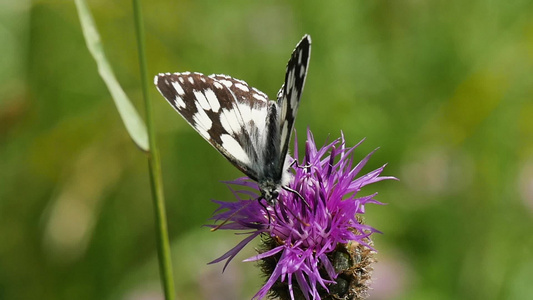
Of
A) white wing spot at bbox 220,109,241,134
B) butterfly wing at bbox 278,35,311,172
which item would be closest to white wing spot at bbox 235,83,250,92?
white wing spot at bbox 220,109,241,134

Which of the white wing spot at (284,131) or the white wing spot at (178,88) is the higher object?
the white wing spot at (178,88)

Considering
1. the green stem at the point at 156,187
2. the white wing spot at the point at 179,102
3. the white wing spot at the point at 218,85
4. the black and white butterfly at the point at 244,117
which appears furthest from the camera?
the white wing spot at the point at 218,85

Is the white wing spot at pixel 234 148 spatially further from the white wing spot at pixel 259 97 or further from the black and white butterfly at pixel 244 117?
the white wing spot at pixel 259 97

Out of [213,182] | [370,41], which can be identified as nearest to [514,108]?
[370,41]

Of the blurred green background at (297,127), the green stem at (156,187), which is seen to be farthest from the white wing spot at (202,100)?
the blurred green background at (297,127)

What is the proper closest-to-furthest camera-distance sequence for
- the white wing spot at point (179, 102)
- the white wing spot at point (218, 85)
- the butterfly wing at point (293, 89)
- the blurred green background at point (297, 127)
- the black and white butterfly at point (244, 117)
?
the butterfly wing at point (293, 89)
the black and white butterfly at point (244, 117)
the white wing spot at point (179, 102)
the white wing spot at point (218, 85)
the blurred green background at point (297, 127)

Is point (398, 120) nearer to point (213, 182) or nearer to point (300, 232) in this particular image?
point (213, 182)

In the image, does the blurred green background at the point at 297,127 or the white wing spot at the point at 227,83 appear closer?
the white wing spot at the point at 227,83

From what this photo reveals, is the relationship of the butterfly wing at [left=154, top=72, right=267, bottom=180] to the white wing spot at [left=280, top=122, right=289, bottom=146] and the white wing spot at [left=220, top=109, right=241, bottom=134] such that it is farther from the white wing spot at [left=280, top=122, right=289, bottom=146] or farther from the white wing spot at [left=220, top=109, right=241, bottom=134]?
the white wing spot at [left=280, top=122, right=289, bottom=146]

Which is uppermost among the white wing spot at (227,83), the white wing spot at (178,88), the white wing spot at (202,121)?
the white wing spot at (227,83)
